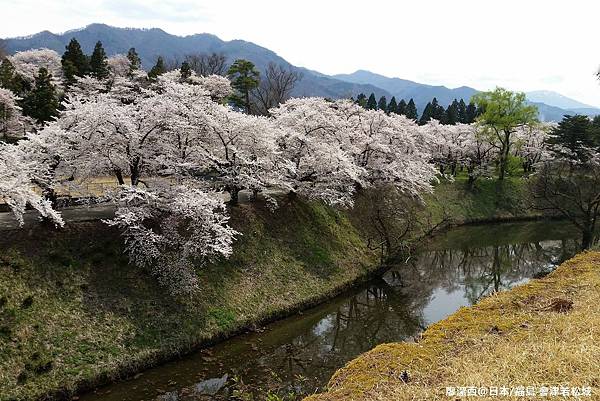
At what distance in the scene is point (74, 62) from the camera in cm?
4381

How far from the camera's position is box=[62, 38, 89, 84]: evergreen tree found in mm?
42031

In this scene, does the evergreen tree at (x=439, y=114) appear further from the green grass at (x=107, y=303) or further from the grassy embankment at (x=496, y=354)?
the grassy embankment at (x=496, y=354)

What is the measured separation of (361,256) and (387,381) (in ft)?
61.0

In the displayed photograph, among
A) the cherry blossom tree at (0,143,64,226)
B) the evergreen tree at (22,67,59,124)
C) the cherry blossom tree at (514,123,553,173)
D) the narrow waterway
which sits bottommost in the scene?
the narrow waterway

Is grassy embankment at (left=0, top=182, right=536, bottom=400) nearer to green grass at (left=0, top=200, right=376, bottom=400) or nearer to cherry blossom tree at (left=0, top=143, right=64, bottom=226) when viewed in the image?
green grass at (left=0, top=200, right=376, bottom=400)

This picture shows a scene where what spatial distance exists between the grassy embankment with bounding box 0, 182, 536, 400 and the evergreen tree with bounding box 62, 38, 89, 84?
30101mm

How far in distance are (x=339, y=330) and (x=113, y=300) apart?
29.8ft

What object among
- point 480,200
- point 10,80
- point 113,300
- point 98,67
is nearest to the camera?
point 113,300

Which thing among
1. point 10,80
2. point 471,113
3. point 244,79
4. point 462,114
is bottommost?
point 10,80

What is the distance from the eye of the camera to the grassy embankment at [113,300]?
12758 millimetres

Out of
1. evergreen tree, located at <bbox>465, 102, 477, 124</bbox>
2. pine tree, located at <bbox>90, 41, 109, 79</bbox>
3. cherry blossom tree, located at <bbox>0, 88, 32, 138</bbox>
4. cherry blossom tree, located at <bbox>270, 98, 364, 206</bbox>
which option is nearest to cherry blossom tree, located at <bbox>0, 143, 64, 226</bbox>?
cherry blossom tree, located at <bbox>270, 98, 364, 206</bbox>

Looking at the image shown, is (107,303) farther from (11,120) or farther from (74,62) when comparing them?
(74,62)

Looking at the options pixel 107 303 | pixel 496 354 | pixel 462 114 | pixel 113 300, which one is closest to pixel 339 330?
pixel 113 300

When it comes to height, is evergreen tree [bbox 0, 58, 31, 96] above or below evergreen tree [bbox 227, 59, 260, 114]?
below
